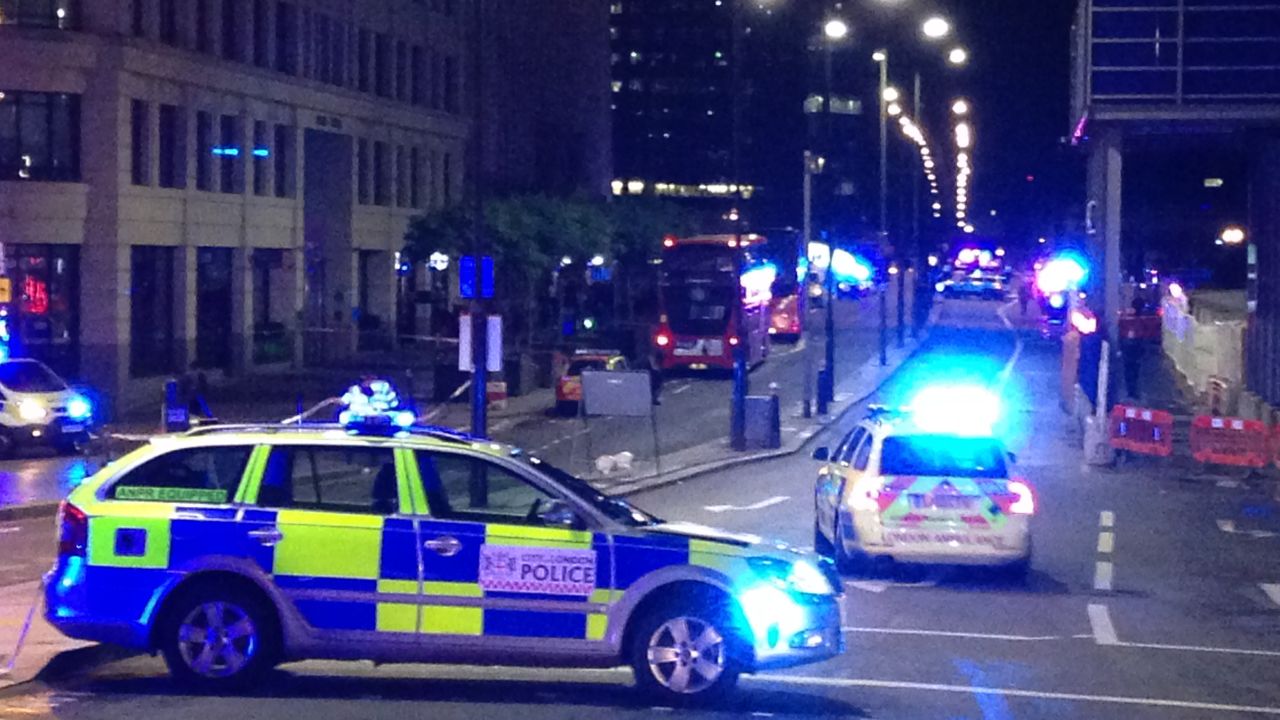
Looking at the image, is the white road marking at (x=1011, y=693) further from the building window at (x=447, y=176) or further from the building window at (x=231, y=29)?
the building window at (x=447, y=176)

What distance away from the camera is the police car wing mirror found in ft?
36.3

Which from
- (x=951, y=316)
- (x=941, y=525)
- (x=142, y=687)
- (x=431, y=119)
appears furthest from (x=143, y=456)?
(x=951, y=316)

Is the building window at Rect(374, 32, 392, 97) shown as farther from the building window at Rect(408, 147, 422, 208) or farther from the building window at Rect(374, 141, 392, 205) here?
the building window at Rect(408, 147, 422, 208)

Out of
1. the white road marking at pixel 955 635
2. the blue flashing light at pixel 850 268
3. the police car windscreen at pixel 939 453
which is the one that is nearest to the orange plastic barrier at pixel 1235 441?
the police car windscreen at pixel 939 453

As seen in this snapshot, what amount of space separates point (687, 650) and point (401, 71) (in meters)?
56.2

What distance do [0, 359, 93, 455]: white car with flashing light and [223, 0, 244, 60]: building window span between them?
20413 mm

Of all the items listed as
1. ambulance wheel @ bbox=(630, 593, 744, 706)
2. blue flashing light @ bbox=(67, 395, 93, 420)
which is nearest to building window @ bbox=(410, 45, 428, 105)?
blue flashing light @ bbox=(67, 395, 93, 420)

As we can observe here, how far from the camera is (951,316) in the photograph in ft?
298

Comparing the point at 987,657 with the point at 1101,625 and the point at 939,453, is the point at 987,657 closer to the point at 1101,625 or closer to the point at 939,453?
the point at 1101,625

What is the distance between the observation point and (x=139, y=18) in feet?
149

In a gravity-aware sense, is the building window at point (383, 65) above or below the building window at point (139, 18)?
above

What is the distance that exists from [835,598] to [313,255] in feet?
159

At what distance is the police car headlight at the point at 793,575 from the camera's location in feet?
36.9

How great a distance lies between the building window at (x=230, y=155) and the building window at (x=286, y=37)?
384cm
